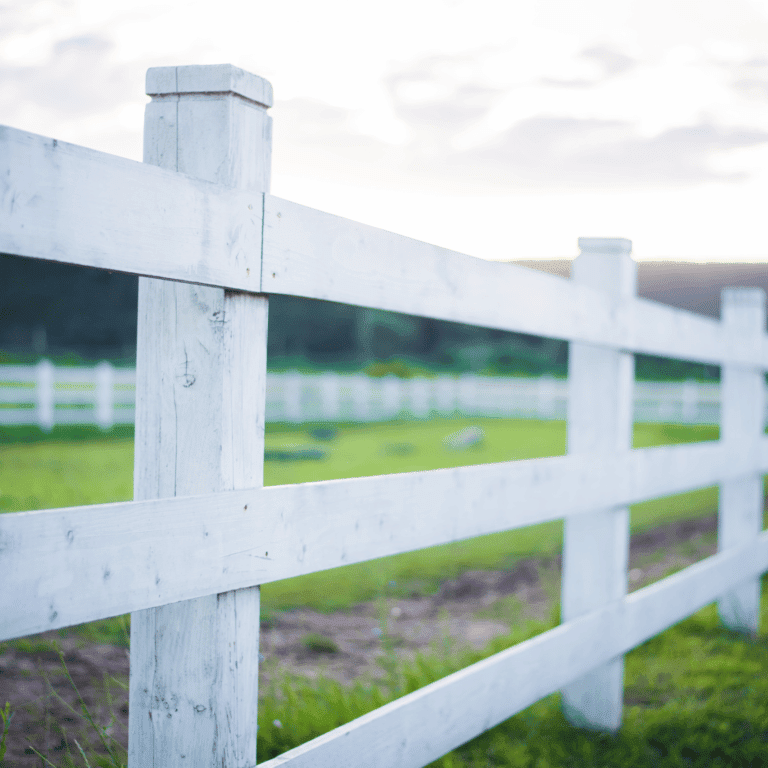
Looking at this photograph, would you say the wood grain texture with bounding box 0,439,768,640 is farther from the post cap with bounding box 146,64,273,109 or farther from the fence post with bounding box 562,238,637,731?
the post cap with bounding box 146,64,273,109

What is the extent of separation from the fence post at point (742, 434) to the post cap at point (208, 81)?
2.93m

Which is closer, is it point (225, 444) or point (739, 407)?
point (225, 444)

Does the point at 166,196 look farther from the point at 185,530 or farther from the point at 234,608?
the point at 234,608

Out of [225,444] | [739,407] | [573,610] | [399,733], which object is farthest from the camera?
[739,407]

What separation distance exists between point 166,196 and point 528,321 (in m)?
1.20

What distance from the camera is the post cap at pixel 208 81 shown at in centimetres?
128

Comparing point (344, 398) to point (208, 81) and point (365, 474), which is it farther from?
point (208, 81)

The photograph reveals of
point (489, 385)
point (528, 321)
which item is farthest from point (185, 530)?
point (489, 385)

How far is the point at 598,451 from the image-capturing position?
2.51 meters

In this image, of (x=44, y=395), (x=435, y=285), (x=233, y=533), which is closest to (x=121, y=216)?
(x=233, y=533)

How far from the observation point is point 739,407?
372 cm

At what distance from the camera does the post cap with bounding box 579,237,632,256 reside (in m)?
2.54

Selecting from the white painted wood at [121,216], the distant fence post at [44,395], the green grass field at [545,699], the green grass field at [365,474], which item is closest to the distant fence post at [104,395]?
the distant fence post at [44,395]

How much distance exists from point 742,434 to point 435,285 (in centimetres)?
262
